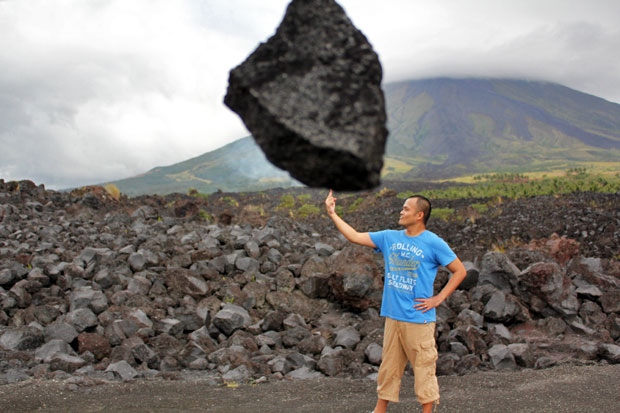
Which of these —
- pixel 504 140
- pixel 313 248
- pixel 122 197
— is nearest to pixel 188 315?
pixel 313 248

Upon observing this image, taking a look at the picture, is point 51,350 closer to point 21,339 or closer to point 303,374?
point 21,339

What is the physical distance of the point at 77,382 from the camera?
5898 millimetres

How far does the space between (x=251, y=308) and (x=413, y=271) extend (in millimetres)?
4796

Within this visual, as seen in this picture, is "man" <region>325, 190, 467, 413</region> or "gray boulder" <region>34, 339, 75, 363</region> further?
"gray boulder" <region>34, 339, 75, 363</region>

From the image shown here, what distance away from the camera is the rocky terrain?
6.77m

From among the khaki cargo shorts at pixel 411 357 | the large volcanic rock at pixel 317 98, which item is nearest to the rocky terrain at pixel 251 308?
the khaki cargo shorts at pixel 411 357

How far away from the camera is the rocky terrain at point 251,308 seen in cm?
677

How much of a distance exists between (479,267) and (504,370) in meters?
3.30

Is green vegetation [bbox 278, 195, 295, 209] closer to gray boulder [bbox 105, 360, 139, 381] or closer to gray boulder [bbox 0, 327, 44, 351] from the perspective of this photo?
gray boulder [bbox 0, 327, 44, 351]

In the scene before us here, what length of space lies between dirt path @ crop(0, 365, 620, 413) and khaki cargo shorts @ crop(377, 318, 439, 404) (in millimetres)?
762

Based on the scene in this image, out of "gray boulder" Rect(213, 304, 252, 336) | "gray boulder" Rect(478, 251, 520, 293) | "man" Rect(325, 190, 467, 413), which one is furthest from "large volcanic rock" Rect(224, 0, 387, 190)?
"gray boulder" Rect(478, 251, 520, 293)

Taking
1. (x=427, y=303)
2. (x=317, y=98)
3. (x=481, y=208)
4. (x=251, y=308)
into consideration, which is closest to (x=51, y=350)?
(x=251, y=308)

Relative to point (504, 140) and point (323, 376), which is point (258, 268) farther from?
point (504, 140)

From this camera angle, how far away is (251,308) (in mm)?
8867
